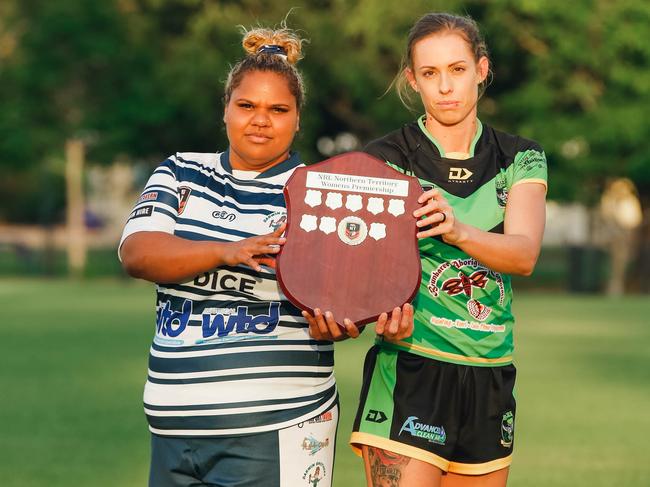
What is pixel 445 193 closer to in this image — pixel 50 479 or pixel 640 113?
pixel 50 479

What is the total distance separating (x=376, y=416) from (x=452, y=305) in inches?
18.4

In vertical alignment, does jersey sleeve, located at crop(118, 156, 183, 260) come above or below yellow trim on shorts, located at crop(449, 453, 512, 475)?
above

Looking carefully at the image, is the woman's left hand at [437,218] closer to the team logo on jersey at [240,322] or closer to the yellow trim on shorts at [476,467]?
the team logo on jersey at [240,322]

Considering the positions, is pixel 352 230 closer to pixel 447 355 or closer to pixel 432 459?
pixel 447 355

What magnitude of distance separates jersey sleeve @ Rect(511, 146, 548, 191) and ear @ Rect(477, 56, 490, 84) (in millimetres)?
277

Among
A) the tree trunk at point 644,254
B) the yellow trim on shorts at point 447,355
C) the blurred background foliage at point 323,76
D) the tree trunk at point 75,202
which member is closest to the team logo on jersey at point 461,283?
the yellow trim on shorts at point 447,355

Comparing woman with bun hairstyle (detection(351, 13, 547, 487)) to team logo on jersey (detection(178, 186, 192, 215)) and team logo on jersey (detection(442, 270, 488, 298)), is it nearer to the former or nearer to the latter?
team logo on jersey (detection(442, 270, 488, 298))

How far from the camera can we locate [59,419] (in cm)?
1041

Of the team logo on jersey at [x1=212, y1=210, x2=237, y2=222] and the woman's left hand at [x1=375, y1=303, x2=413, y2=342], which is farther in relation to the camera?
the team logo on jersey at [x1=212, y1=210, x2=237, y2=222]

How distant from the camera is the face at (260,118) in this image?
3.89m

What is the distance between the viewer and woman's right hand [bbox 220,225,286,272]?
141 inches

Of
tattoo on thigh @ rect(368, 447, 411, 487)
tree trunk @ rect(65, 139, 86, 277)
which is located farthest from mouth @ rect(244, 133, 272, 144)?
tree trunk @ rect(65, 139, 86, 277)

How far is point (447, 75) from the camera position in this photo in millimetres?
4035

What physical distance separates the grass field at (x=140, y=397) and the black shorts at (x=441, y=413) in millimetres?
3625
